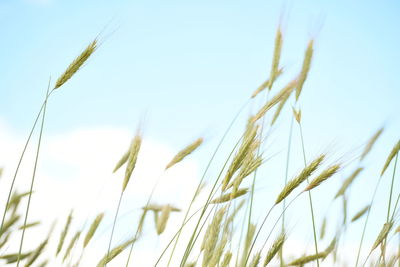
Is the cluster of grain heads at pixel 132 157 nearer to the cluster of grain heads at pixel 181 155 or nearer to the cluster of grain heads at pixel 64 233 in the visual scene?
the cluster of grain heads at pixel 181 155

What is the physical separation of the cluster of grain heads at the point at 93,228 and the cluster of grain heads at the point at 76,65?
0.69 metres

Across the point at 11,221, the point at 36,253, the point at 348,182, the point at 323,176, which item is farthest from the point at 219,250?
the point at 348,182

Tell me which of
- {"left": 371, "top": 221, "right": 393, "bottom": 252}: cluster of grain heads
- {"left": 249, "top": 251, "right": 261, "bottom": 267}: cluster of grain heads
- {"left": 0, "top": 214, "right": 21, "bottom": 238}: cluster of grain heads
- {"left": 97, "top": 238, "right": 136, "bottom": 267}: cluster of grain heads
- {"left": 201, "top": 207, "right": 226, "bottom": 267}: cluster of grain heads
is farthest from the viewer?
{"left": 0, "top": 214, "right": 21, "bottom": 238}: cluster of grain heads

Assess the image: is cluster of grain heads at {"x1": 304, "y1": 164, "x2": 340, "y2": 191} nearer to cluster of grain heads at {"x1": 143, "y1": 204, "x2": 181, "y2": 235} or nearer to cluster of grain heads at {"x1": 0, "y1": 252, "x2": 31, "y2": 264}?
cluster of grain heads at {"x1": 143, "y1": 204, "x2": 181, "y2": 235}

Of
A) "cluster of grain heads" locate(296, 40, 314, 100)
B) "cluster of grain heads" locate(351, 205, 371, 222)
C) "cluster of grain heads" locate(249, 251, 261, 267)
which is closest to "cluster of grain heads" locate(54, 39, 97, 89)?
"cluster of grain heads" locate(249, 251, 261, 267)

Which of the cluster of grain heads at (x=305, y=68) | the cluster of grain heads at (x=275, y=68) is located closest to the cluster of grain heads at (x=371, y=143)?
the cluster of grain heads at (x=305, y=68)

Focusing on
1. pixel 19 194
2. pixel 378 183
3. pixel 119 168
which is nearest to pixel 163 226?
pixel 119 168

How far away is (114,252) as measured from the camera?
64.3 inches

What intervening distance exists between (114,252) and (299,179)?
30.5 inches

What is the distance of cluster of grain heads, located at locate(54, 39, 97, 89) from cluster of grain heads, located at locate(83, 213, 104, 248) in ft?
2.28

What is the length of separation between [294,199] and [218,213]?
0.25 metres

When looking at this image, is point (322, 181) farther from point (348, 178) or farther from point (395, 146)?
point (348, 178)

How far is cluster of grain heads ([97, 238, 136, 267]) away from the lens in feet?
5.16

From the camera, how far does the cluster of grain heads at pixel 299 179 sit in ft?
4.07
